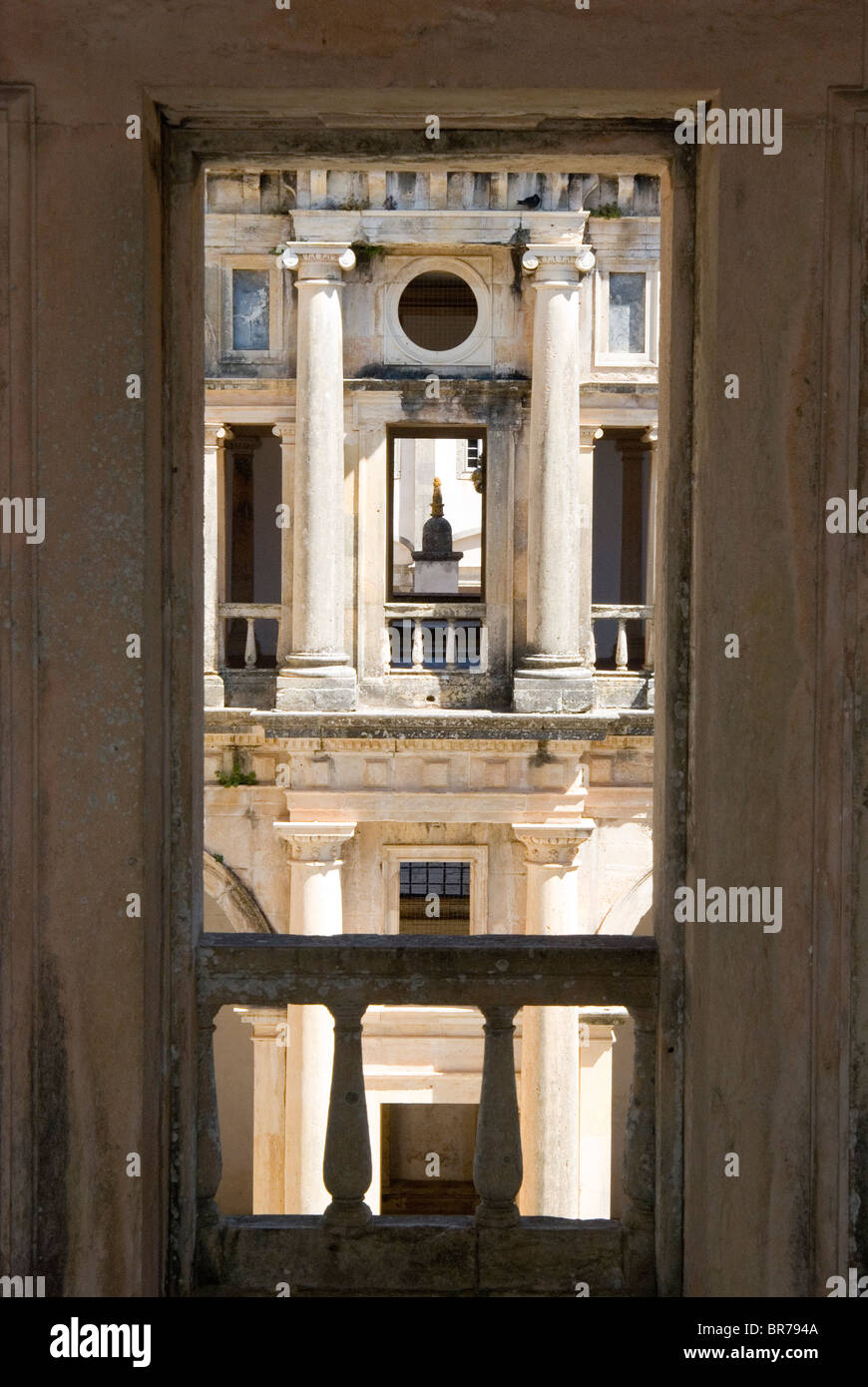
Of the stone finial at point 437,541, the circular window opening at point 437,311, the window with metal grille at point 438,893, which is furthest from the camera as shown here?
the stone finial at point 437,541

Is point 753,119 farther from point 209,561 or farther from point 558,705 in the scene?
Result: point 209,561

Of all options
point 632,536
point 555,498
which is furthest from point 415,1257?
point 632,536

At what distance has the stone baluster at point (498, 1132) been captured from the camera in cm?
330

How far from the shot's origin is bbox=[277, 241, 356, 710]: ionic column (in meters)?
14.2

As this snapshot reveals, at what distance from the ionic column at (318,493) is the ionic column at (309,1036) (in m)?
1.42

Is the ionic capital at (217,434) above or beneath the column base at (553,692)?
above

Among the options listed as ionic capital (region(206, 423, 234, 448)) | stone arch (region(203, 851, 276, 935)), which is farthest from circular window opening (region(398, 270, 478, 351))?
stone arch (region(203, 851, 276, 935))

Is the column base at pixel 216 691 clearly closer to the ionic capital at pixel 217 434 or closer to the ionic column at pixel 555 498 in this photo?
the ionic capital at pixel 217 434

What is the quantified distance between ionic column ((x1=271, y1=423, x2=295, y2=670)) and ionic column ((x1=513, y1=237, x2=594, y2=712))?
8.57ft

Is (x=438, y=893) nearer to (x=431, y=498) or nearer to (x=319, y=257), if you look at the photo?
(x=319, y=257)

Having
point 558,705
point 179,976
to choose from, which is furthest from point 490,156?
point 558,705

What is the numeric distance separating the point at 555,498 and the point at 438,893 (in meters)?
4.60

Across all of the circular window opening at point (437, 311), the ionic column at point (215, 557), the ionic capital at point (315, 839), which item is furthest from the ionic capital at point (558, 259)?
the ionic capital at point (315, 839)

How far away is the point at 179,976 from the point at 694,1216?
4.13ft
